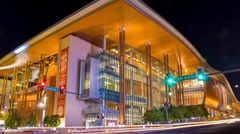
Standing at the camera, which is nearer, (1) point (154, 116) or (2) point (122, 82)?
(1) point (154, 116)

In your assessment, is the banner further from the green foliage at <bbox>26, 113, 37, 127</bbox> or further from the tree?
the tree

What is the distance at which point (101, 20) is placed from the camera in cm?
4412

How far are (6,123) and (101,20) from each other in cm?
2705

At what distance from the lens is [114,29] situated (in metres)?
48.7

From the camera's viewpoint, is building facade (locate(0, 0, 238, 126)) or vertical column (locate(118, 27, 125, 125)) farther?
building facade (locate(0, 0, 238, 126))

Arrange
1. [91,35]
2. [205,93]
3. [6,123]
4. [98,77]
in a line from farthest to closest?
[205,93] < [91,35] < [98,77] < [6,123]

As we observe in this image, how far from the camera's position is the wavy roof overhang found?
134ft

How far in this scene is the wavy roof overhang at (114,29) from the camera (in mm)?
40844

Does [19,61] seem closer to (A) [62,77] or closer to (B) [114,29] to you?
(A) [62,77]

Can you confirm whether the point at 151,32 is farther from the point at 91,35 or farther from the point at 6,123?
the point at 6,123

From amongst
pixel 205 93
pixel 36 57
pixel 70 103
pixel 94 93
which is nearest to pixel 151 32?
pixel 94 93

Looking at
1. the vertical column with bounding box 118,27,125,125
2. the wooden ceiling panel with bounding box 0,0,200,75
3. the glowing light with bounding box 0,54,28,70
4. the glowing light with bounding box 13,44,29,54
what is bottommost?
the vertical column with bounding box 118,27,125,125

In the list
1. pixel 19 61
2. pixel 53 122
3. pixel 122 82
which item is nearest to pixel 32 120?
pixel 53 122

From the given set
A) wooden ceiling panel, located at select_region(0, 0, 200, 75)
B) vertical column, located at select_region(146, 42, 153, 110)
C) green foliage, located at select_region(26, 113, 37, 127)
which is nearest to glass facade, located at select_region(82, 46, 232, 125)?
vertical column, located at select_region(146, 42, 153, 110)
